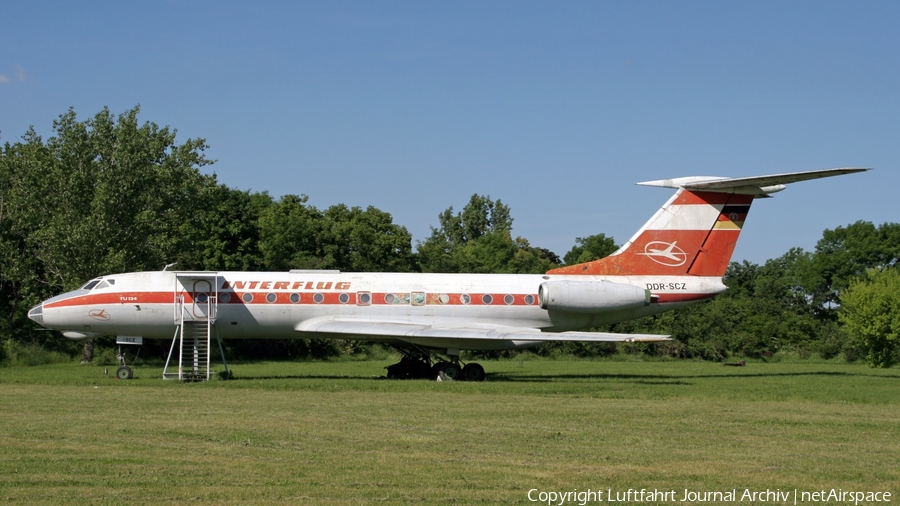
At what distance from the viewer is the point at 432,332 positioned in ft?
78.5

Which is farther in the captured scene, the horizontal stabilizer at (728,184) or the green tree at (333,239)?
the green tree at (333,239)

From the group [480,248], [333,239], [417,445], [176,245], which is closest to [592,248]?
[480,248]

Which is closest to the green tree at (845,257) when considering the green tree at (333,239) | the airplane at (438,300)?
the green tree at (333,239)

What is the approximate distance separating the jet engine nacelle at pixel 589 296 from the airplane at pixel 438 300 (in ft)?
0.11

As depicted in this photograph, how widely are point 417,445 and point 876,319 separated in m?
34.0

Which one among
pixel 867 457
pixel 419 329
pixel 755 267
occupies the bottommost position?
pixel 867 457

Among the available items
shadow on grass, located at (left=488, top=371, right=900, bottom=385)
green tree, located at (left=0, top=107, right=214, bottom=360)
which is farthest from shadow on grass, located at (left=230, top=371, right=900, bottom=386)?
green tree, located at (left=0, top=107, right=214, bottom=360)

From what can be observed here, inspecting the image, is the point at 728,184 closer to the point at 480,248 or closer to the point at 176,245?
the point at 176,245

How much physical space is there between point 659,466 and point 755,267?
8976cm

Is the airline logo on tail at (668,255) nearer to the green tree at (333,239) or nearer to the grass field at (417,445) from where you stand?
the grass field at (417,445)

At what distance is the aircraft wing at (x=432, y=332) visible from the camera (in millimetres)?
23453

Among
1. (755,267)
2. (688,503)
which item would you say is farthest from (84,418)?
(755,267)

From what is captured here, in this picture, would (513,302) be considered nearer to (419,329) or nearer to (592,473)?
(419,329)

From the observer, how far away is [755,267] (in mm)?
94438
